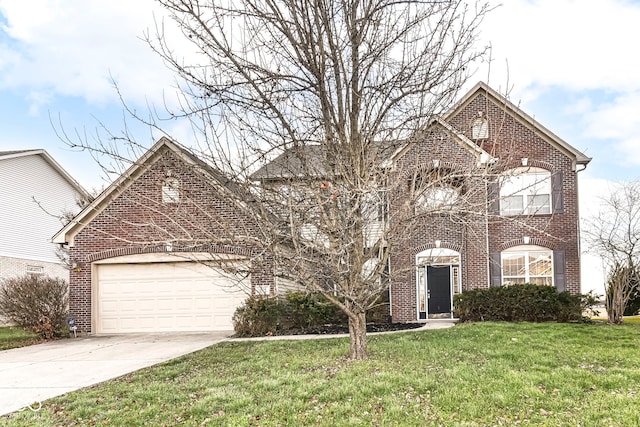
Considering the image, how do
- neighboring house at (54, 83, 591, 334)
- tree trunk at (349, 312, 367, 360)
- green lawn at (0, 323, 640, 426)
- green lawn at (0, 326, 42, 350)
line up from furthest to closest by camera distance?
neighboring house at (54, 83, 591, 334)
green lawn at (0, 326, 42, 350)
tree trunk at (349, 312, 367, 360)
green lawn at (0, 323, 640, 426)

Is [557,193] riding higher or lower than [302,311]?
higher

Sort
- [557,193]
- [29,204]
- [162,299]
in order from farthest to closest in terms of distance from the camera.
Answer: [29,204] < [557,193] < [162,299]

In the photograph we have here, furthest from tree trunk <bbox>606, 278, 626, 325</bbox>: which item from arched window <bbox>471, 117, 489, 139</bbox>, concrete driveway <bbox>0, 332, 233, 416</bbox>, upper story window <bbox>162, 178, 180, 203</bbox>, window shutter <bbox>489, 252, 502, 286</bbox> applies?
upper story window <bbox>162, 178, 180, 203</bbox>

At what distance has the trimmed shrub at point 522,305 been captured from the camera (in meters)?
15.9

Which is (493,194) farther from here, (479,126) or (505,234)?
(505,234)

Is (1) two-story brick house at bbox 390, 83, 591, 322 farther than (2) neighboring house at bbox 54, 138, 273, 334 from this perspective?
Yes

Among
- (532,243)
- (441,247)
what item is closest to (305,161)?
(441,247)

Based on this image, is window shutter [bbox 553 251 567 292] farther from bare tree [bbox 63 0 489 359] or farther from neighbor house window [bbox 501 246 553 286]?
bare tree [bbox 63 0 489 359]

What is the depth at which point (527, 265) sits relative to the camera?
1784cm

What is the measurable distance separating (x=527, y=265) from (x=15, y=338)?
15950 millimetres

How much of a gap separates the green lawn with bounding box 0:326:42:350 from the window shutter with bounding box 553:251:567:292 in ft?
51.1

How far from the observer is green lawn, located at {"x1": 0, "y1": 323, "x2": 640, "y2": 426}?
20.1 ft

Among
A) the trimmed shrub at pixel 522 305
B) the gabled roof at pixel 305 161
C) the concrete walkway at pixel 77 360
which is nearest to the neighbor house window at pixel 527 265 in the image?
the trimmed shrub at pixel 522 305

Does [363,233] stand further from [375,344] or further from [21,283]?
[21,283]
